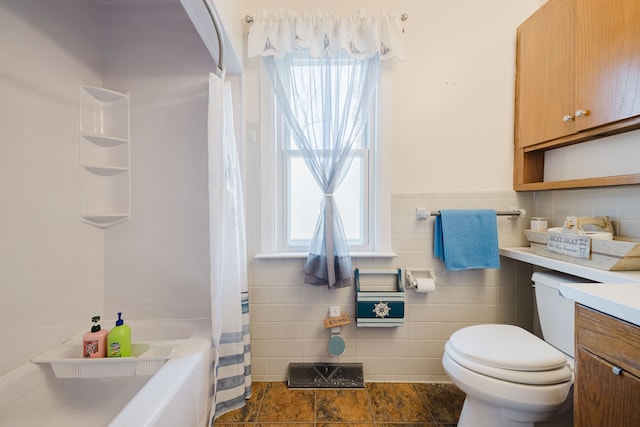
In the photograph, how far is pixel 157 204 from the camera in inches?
56.1

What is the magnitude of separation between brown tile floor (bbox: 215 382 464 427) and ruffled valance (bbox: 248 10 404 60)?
1918mm

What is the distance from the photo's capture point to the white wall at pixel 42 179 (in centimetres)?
97

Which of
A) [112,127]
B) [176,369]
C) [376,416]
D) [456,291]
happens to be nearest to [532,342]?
[456,291]

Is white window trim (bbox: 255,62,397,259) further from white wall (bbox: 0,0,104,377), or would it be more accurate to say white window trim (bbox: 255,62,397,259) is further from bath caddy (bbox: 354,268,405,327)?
white wall (bbox: 0,0,104,377)

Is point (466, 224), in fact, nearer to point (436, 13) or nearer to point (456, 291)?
point (456, 291)

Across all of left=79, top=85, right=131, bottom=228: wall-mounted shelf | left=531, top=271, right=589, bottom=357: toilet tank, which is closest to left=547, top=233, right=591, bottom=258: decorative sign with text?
left=531, top=271, right=589, bottom=357: toilet tank

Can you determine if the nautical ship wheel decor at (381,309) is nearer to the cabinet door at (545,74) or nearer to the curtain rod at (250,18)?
the cabinet door at (545,74)

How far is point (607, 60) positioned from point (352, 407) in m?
2.00

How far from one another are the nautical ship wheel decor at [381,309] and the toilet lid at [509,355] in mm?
380

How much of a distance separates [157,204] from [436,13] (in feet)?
6.59

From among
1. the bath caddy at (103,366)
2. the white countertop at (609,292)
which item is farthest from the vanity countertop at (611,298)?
the bath caddy at (103,366)

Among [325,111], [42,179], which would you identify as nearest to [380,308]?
[325,111]

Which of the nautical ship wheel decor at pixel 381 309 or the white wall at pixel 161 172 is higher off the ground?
the white wall at pixel 161 172

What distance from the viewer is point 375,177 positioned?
1.52 meters
